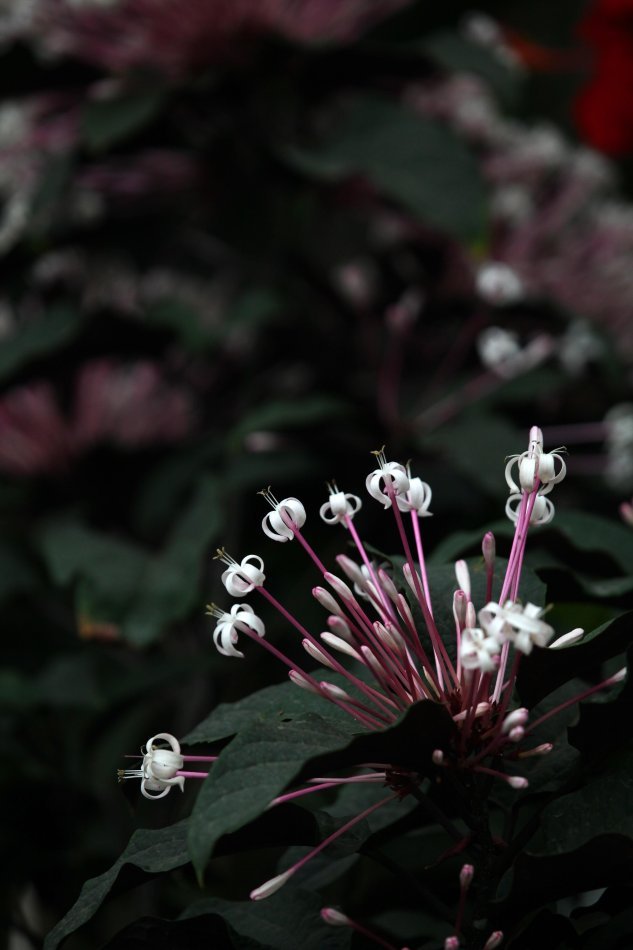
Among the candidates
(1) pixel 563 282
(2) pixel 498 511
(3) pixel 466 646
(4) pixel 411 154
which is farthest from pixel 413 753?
(1) pixel 563 282

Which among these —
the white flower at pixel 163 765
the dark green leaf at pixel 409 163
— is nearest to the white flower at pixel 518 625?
the white flower at pixel 163 765

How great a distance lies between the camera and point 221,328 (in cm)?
94

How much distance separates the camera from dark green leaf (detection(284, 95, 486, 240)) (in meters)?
0.83

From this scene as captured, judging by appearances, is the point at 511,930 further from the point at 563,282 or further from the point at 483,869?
the point at 563,282

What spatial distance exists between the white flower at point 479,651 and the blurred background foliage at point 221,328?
0.42m

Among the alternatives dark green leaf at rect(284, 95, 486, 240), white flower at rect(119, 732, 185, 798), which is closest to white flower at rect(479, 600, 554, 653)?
white flower at rect(119, 732, 185, 798)

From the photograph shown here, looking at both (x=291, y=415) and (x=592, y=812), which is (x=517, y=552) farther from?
(x=291, y=415)

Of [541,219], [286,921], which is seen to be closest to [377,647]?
[286,921]

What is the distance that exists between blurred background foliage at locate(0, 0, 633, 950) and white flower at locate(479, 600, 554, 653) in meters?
0.42

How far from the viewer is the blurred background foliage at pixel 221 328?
2.66ft

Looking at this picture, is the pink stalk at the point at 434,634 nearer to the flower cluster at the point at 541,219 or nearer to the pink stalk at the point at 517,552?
the pink stalk at the point at 517,552

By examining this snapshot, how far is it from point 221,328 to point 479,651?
668 mm

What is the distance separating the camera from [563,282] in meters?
1.08

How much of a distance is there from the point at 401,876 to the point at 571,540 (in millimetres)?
203
